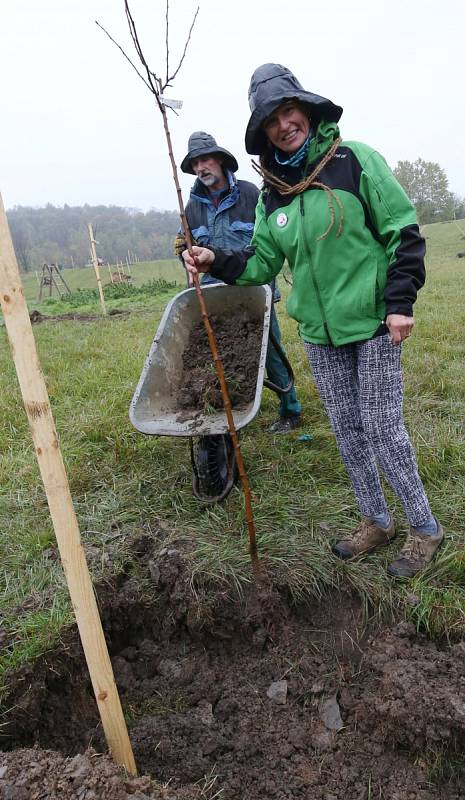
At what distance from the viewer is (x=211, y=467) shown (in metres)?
3.17

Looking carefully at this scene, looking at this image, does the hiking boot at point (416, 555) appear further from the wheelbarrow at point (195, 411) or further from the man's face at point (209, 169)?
the man's face at point (209, 169)

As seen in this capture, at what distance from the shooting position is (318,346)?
7.52ft

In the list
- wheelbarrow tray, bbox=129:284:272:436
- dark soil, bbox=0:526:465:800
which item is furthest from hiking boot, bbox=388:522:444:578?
wheelbarrow tray, bbox=129:284:272:436

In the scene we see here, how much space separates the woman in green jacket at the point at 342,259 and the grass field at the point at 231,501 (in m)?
0.27

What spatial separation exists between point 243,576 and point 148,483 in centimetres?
116

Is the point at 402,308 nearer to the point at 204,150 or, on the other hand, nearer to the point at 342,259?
the point at 342,259

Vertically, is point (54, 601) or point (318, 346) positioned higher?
point (318, 346)

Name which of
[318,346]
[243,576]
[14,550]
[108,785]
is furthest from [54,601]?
[318,346]

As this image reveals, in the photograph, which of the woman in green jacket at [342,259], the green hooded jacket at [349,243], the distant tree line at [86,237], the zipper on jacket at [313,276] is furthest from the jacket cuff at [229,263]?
the distant tree line at [86,237]

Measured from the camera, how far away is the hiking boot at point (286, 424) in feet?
13.1

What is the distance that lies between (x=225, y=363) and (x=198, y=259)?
116 cm

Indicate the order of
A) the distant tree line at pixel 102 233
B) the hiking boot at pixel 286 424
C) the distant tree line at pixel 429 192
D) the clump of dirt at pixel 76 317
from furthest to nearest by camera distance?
the distant tree line at pixel 102 233
the distant tree line at pixel 429 192
the clump of dirt at pixel 76 317
the hiking boot at pixel 286 424

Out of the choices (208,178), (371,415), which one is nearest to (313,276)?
Result: (371,415)

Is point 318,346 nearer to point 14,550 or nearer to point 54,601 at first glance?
point 54,601
